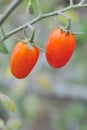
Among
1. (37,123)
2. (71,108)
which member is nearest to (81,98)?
(71,108)

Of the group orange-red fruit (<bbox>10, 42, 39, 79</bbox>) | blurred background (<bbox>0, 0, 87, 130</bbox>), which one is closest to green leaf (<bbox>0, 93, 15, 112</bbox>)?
orange-red fruit (<bbox>10, 42, 39, 79</bbox>)

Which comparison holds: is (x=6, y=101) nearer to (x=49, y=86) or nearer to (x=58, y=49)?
(x=58, y=49)

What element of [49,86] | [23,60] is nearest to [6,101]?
[23,60]

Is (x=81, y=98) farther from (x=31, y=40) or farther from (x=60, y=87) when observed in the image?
(x=31, y=40)

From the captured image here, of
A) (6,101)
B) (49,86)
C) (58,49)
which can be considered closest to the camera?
(58,49)

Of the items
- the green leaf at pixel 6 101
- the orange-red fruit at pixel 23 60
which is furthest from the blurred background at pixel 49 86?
the orange-red fruit at pixel 23 60

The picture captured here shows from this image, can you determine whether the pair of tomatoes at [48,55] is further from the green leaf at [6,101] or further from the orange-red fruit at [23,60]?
the green leaf at [6,101]
